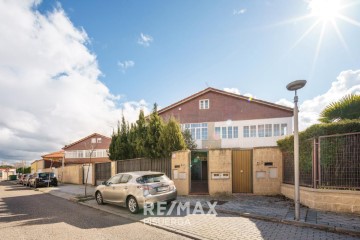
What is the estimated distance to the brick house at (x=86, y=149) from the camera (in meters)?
47.8

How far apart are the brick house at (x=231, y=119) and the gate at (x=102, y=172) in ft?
24.9

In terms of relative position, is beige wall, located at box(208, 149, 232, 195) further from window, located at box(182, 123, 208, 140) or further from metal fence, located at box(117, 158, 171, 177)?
window, located at box(182, 123, 208, 140)

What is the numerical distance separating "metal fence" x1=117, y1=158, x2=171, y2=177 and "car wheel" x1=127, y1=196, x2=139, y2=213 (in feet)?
14.9

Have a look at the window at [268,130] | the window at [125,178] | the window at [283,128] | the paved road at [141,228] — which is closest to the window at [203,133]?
the window at [268,130]

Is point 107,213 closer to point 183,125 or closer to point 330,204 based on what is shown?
point 330,204

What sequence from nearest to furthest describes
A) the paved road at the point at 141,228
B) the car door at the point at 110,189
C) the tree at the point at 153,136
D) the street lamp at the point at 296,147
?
the paved road at the point at 141,228 < the street lamp at the point at 296,147 < the car door at the point at 110,189 < the tree at the point at 153,136

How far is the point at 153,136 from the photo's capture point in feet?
47.3

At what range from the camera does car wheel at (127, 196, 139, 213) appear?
27.4ft

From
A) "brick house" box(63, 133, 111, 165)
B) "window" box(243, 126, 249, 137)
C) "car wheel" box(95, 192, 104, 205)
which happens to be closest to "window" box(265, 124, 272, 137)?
"window" box(243, 126, 249, 137)

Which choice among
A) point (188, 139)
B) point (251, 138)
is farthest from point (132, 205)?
point (251, 138)

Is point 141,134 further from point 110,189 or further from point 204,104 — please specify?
point 204,104

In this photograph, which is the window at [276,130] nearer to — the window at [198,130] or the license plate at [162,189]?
the window at [198,130]

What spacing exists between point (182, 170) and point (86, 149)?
41992mm

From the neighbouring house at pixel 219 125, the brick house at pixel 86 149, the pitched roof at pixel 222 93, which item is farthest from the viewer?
the brick house at pixel 86 149
